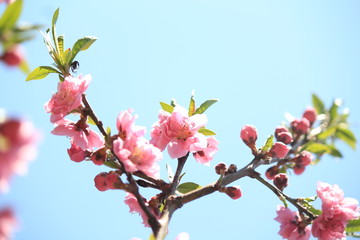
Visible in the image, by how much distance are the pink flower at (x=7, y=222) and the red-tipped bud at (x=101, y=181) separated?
1147mm

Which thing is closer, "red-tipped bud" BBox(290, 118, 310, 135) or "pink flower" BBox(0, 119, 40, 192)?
"pink flower" BBox(0, 119, 40, 192)

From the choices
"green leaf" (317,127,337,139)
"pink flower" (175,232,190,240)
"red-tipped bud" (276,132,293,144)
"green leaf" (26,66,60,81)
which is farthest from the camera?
"green leaf" (26,66,60,81)

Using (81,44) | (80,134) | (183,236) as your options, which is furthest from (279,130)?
(81,44)

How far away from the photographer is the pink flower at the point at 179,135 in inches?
85.7

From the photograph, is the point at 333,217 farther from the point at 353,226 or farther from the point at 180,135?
the point at 180,135

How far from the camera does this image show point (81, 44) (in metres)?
2.24

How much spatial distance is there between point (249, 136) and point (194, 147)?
0.39 m

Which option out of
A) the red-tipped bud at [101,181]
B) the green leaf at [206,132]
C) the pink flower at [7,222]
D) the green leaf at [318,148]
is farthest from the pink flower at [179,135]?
the pink flower at [7,222]

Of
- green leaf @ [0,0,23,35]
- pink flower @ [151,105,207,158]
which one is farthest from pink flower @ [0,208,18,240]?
pink flower @ [151,105,207,158]

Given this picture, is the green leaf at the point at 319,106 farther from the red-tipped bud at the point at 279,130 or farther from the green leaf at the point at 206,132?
the green leaf at the point at 206,132

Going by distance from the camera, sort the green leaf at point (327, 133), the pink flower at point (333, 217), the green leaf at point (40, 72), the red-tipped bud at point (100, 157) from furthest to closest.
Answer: the green leaf at point (40, 72) → the pink flower at point (333, 217) → the red-tipped bud at point (100, 157) → the green leaf at point (327, 133)

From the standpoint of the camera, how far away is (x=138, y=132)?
1.86 metres

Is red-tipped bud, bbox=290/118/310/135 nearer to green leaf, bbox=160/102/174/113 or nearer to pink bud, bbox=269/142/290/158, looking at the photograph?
pink bud, bbox=269/142/290/158

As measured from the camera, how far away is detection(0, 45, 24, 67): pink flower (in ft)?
3.30
